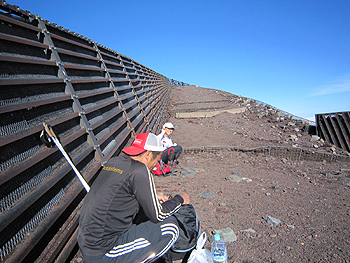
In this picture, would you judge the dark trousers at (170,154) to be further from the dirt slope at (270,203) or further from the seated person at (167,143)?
the dirt slope at (270,203)

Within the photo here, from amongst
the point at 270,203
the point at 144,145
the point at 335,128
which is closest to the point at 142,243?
the point at 144,145

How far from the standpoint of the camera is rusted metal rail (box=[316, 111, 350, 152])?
10766mm

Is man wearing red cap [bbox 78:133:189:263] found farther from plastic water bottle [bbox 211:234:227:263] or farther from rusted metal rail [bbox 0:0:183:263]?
plastic water bottle [bbox 211:234:227:263]

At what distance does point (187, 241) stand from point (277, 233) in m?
1.65

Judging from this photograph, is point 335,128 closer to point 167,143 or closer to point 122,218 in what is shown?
point 167,143

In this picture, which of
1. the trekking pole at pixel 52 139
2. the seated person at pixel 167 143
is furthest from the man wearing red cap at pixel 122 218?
the seated person at pixel 167 143

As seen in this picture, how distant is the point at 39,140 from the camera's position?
223 cm

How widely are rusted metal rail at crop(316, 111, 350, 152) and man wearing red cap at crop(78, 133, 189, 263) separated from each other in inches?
484

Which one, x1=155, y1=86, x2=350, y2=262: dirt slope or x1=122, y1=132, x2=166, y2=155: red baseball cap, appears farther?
x1=155, y1=86, x2=350, y2=262: dirt slope

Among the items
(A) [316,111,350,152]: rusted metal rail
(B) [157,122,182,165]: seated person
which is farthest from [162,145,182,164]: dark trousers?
(A) [316,111,350,152]: rusted metal rail

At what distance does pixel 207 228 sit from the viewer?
323cm

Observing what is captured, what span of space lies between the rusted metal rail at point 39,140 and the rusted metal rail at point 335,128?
476 inches

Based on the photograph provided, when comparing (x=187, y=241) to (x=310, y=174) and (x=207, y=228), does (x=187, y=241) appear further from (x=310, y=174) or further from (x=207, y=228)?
(x=310, y=174)

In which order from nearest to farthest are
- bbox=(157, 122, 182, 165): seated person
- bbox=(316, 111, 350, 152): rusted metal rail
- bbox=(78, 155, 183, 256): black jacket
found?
1. bbox=(78, 155, 183, 256): black jacket
2. bbox=(157, 122, 182, 165): seated person
3. bbox=(316, 111, 350, 152): rusted metal rail
